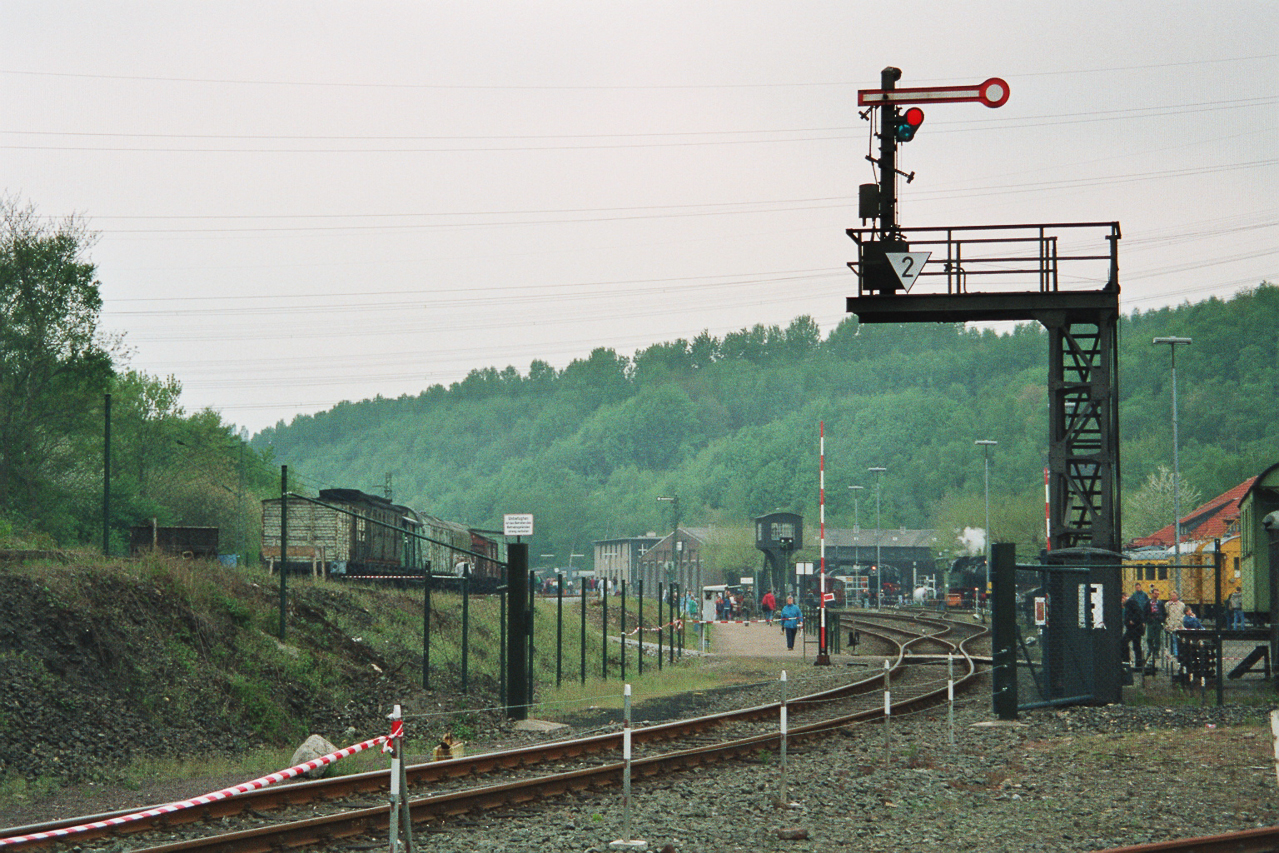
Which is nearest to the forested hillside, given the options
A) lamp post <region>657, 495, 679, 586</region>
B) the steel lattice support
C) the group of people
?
lamp post <region>657, 495, 679, 586</region>

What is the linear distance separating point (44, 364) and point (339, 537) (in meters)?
11.5

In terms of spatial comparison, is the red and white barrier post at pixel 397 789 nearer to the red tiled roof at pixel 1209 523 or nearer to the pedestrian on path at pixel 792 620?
the pedestrian on path at pixel 792 620

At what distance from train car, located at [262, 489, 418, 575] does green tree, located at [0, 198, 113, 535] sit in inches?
279

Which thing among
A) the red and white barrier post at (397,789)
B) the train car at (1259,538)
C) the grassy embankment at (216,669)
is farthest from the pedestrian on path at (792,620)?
the red and white barrier post at (397,789)

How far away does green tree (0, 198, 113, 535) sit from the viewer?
1687 inches

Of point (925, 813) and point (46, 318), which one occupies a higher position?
point (46, 318)

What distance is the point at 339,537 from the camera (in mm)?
45312

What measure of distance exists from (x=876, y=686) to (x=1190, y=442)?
119m

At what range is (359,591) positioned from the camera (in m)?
29.6

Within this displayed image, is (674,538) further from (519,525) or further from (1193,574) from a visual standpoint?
(519,525)

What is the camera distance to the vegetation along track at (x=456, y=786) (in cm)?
1023

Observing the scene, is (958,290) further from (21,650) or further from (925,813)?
(21,650)

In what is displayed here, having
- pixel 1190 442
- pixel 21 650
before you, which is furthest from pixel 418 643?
pixel 1190 442

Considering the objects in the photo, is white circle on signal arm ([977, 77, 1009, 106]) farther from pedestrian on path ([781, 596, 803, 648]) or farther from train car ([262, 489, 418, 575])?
train car ([262, 489, 418, 575])
